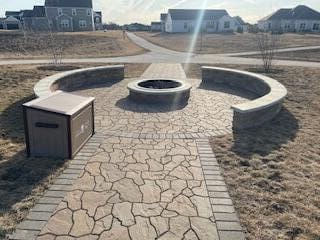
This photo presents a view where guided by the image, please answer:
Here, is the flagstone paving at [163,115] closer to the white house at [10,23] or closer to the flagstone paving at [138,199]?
the flagstone paving at [138,199]

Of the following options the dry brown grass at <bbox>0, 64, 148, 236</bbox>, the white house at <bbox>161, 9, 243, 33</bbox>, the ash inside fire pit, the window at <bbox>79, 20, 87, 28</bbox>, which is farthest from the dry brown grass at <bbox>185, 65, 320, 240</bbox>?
the white house at <bbox>161, 9, 243, 33</bbox>

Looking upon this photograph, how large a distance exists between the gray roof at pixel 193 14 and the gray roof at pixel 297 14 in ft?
45.9

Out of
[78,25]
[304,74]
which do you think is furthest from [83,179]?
[78,25]

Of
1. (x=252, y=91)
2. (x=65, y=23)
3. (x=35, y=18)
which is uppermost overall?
(x=35, y=18)

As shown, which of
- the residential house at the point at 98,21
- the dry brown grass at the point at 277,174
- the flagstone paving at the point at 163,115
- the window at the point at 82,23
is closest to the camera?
the dry brown grass at the point at 277,174

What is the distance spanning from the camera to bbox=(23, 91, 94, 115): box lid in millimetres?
5496

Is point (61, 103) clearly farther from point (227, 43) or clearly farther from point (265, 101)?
point (227, 43)

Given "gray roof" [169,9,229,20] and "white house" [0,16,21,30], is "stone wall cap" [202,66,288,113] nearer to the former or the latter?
"white house" [0,16,21,30]

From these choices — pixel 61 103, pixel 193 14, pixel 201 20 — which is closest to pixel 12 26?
pixel 193 14

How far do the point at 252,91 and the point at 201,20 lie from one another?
65.8 meters

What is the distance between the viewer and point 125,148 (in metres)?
6.37

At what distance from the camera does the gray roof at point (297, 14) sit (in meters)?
70.9

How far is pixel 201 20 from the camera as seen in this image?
72500 millimetres

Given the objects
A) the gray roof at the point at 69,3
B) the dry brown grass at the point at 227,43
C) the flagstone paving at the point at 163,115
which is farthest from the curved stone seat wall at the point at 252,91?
the gray roof at the point at 69,3
